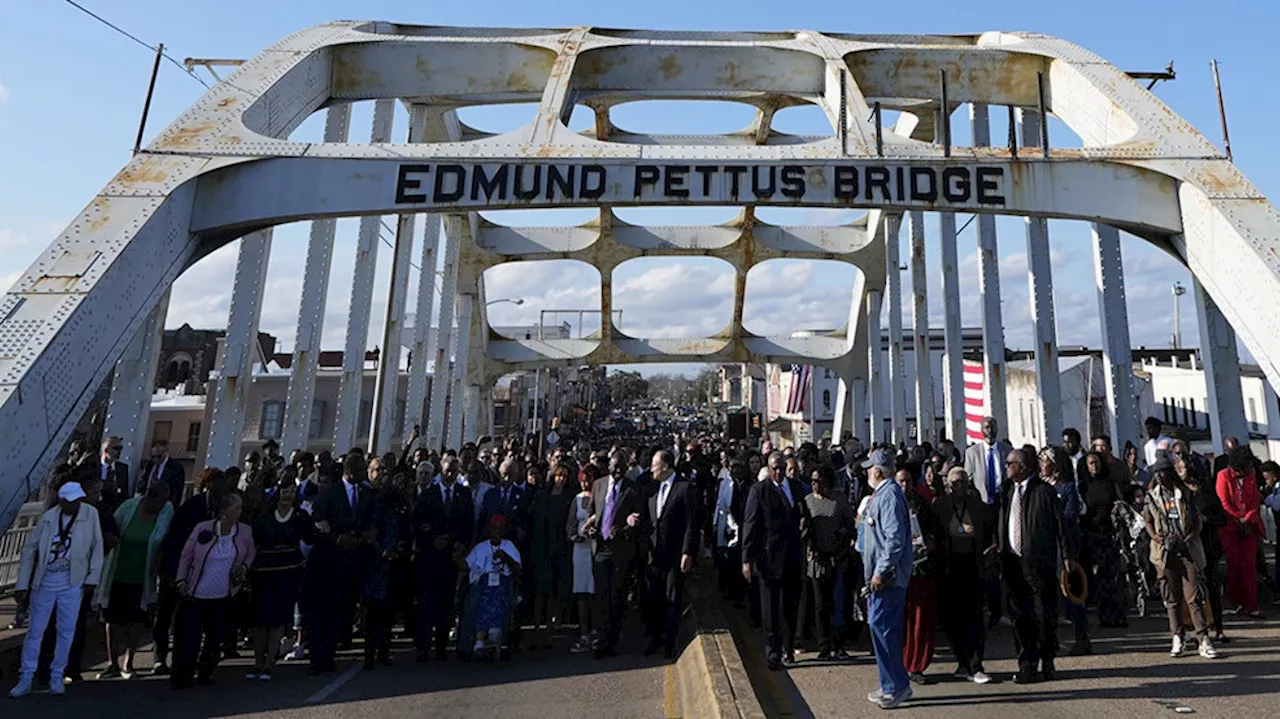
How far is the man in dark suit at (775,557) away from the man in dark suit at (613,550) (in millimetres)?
1035

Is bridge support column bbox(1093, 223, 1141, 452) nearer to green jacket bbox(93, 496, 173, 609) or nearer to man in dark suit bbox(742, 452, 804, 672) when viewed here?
man in dark suit bbox(742, 452, 804, 672)

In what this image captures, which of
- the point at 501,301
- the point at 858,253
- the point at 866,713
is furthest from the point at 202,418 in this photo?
the point at 866,713

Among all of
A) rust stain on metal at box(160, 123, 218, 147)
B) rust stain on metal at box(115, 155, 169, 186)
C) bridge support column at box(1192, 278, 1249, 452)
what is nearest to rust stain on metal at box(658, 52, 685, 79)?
rust stain on metal at box(160, 123, 218, 147)

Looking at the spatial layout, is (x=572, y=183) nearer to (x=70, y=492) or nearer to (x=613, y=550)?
(x=613, y=550)

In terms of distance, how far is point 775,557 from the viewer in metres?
5.33

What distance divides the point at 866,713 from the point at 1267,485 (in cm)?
600

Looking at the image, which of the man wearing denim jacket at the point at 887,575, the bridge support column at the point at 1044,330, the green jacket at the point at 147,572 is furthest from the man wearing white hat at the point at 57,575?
the bridge support column at the point at 1044,330

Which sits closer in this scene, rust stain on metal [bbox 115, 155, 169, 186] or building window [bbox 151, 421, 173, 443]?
rust stain on metal [bbox 115, 155, 169, 186]

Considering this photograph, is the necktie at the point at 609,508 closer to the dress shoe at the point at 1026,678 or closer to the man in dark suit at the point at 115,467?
the dress shoe at the point at 1026,678

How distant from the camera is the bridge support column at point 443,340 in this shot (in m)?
17.2

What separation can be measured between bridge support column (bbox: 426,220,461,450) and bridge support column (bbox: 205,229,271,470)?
7.66 metres

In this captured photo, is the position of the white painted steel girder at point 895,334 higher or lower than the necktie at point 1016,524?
higher

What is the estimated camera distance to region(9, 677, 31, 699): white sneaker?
483 centimetres

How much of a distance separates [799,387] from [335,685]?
3324 cm
